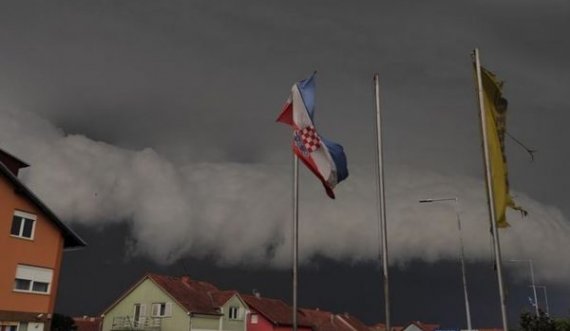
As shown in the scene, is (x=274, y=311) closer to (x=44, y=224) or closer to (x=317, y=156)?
(x=44, y=224)

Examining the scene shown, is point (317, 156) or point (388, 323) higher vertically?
point (317, 156)

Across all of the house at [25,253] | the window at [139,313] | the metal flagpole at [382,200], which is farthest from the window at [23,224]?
the window at [139,313]

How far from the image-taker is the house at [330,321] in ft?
269

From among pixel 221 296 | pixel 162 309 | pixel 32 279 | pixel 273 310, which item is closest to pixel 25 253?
pixel 32 279

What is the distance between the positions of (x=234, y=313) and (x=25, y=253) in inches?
1465

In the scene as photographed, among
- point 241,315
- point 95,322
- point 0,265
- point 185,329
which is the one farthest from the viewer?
point 95,322

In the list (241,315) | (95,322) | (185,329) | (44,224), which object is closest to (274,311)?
(241,315)

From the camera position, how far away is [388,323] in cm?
1889

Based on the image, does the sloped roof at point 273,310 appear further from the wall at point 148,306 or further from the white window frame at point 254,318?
the wall at point 148,306

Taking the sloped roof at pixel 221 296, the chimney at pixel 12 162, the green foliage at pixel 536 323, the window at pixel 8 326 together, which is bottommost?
the window at pixel 8 326

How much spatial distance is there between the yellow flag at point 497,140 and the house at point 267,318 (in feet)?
187

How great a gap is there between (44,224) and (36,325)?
20.4ft

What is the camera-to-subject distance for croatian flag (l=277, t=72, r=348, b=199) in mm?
19297

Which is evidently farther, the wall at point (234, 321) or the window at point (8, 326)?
the wall at point (234, 321)
